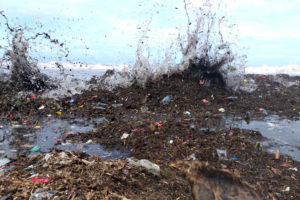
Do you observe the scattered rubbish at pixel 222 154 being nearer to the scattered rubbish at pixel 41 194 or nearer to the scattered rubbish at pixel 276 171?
the scattered rubbish at pixel 276 171

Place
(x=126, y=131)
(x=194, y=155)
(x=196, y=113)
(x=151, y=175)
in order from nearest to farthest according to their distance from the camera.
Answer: (x=151, y=175)
(x=194, y=155)
(x=126, y=131)
(x=196, y=113)

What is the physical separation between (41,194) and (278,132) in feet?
12.4

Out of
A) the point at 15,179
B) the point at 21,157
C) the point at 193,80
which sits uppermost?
the point at 193,80

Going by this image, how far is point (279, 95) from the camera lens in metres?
6.55

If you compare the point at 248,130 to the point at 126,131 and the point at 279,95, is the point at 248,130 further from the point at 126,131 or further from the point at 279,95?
the point at 279,95

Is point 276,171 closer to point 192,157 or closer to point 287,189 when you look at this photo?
point 287,189

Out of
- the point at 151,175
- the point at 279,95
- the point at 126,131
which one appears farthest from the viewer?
the point at 279,95

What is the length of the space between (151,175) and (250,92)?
5.18 meters

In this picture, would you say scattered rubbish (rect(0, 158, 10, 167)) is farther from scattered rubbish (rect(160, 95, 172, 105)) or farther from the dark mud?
scattered rubbish (rect(160, 95, 172, 105))

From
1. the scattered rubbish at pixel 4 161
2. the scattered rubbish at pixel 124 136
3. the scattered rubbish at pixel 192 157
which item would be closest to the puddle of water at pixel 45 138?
the scattered rubbish at pixel 4 161

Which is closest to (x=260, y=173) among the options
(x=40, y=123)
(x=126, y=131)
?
(x=126, y=131)

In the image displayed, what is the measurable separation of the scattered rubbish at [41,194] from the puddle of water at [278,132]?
279cm

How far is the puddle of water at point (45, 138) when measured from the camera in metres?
3.22

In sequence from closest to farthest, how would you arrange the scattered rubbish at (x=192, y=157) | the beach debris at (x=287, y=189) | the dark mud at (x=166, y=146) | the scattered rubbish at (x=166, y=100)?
1. the dark mud at (x=166, y=146)
2. the beach debris at (x=287, y=189)
3. the scattered rubbish at (x=192, y=157)
4. the scattered rubbish at (x=166, y=100)
